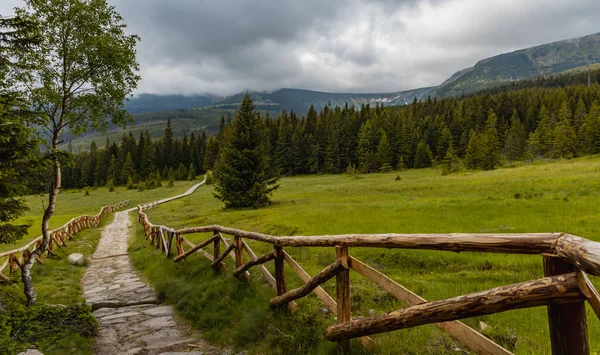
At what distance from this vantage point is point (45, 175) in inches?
440

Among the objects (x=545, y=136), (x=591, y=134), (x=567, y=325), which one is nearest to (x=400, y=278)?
(x=567, y=325)

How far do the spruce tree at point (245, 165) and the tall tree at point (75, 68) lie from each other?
2272cm

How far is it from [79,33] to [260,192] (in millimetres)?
25256

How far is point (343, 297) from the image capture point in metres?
5.23

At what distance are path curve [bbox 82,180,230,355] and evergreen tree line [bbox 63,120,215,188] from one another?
89261 mm

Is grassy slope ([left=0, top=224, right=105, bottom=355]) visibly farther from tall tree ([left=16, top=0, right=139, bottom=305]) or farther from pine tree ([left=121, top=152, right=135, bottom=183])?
pine tree ([left=121, top=152, right=135, bottom=183])

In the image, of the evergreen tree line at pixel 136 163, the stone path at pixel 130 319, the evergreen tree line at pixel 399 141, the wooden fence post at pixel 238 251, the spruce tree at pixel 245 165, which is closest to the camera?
the stone path at pixel 130 319

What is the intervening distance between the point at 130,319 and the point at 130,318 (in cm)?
8

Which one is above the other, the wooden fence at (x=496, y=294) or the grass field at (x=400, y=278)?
the wooden fence at (x=496, y=294)

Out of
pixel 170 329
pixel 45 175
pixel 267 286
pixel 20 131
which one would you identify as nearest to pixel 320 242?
pixel 267 286

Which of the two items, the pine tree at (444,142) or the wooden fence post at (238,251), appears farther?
the pine tree at (444,142)

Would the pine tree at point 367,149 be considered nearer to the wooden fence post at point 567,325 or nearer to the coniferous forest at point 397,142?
the coniferous forest at point 397,142

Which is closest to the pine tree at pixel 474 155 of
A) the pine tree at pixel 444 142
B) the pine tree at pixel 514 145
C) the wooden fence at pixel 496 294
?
the pine tree at pixel 514 145

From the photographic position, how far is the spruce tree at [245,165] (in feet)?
116
